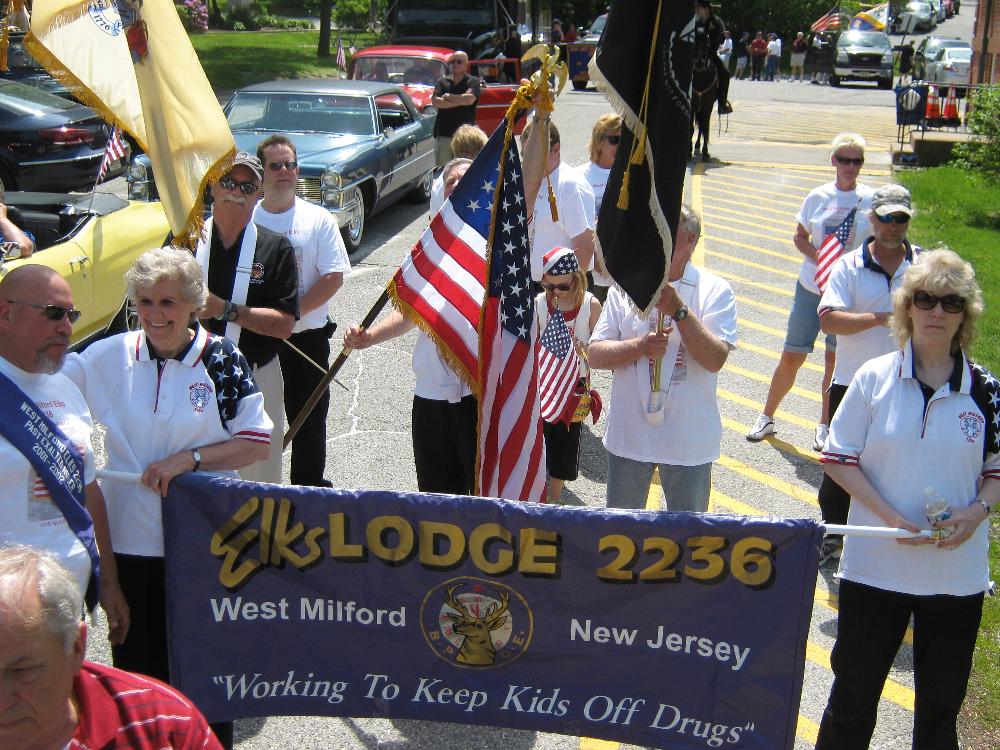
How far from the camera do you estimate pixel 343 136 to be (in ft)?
43.3

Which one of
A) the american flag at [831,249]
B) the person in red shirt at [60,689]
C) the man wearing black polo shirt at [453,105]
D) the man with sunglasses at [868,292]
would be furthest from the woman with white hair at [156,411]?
the man wearing black polo shirt at [453,105]

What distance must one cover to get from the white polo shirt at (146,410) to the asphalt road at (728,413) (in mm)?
1114

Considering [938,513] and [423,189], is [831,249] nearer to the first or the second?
[938,513]

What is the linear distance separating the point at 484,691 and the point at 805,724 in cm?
Result: 159

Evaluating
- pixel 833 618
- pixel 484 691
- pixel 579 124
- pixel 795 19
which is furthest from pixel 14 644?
pixel 795 19

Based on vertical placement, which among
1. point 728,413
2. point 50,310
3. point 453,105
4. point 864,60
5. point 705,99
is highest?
point 864,60

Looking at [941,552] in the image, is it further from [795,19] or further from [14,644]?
[795,19]

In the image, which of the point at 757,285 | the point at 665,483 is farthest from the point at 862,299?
the point at 757,285

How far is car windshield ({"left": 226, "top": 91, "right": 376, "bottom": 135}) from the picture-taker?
13.2 meters

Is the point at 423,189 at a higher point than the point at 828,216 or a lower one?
lower

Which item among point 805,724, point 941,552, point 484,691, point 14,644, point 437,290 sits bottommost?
point 805,724

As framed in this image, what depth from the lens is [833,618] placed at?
5.50 meters

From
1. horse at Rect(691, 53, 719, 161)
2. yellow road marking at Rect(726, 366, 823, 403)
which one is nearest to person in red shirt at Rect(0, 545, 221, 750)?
yellow road marking at Rect(726, 366, 823, 403)

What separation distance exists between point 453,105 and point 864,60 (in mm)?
29169
